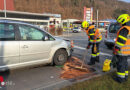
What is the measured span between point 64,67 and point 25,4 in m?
81.7

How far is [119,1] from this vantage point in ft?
592

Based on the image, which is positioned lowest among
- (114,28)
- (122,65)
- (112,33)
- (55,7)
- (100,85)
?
(100,85)

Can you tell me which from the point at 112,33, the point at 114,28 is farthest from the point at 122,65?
the point at 114,28

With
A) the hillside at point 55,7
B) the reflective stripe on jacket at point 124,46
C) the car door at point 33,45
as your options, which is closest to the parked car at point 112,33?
the reflective stripe on jacket at point 124,46

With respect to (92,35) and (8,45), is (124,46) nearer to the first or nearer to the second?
(92,35)

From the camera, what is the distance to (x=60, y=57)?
17.5 ft

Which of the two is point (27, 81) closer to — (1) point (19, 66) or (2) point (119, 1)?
(1) point (19, 66)

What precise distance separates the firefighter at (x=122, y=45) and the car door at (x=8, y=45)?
2949 millimetres

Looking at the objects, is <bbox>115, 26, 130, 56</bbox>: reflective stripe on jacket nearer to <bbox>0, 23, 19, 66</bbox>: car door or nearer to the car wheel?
the car wheel

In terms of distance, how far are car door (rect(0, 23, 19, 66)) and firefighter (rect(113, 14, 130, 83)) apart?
9.68ft

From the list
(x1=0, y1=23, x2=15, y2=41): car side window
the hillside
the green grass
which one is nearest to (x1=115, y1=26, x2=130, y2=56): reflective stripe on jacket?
the green grass

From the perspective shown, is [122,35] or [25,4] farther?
[25,4]

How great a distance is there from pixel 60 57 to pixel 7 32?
2.18m

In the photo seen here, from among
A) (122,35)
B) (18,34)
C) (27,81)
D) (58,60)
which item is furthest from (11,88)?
(122,35)
